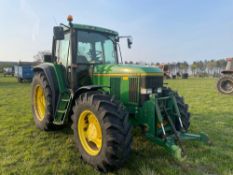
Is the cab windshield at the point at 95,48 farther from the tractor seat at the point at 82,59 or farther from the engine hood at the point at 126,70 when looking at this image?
the engine hood at the point at 126,70

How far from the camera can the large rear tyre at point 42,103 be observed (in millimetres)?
4902

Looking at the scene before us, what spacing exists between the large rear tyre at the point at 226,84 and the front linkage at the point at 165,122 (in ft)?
36.5

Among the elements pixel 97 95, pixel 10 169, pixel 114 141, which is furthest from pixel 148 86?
pixel 10 169

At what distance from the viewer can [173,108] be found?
14.0 feet

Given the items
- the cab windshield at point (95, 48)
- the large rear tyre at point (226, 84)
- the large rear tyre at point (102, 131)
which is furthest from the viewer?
the large rear tyre at point (226, 84)

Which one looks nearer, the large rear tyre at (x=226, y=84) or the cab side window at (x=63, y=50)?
Answer: the cab side window at (x=63, y=50)

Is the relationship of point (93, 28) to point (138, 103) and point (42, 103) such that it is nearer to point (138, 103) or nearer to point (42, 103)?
point (138, 103)

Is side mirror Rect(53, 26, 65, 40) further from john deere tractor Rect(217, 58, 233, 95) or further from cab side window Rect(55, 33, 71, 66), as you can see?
john deere tractor Rect(217, 58, 233, 95)

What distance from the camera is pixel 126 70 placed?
13.4 ft

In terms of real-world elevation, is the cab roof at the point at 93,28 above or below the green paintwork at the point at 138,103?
above

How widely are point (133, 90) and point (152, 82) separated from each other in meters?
0.38

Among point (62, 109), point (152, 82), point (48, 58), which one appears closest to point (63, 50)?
point (48, 58)

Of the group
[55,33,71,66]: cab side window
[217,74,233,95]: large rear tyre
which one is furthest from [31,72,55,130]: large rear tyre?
[217,74,233,95]: large rear tyre

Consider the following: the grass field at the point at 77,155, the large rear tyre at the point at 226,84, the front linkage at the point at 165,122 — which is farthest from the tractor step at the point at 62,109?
the large rear tyre at the point at 226,84
